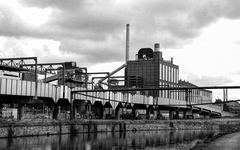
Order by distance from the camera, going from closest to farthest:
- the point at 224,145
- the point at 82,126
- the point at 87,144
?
the point at 224,145, the point at 87,144, the point at 82,126

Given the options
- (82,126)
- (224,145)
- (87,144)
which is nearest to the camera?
(224,145)

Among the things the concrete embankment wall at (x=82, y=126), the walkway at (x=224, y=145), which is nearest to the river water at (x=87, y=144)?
the concrete embankment wall at (x=82, y=126)

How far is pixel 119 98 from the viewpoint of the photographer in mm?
125125

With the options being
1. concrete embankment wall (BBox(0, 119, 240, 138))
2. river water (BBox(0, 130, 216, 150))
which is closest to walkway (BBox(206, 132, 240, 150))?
river water (BBox(0, 130, 216, 150))

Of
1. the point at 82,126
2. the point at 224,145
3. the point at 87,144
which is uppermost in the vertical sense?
the point at 224,145

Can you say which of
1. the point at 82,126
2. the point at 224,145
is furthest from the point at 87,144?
the point at 82,126

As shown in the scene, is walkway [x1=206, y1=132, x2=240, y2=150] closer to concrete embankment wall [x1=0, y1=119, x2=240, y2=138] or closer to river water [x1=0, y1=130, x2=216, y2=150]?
river water [x1=0, y1=130, x2=216, y2=150]

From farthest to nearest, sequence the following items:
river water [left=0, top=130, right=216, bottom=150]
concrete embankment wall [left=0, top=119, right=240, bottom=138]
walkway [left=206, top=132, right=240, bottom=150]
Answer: concrete embankment wall [left=0, top=119, right=240, bottom=138] → river water [left=0, top=130, right=216, bottom=150] → walkway [left=206, top=132, right=240, bottom=150]

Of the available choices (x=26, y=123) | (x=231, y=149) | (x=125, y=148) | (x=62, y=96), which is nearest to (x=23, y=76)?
(x=62, y=96)

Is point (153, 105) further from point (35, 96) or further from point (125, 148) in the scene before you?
point (125, 148)

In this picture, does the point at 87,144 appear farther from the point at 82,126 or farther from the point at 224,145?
the point at 82,126

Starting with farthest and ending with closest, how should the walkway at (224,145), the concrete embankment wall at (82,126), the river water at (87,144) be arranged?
the concrete embankment wall at (82,126) < the river water at (87,144) < the walkway at (224,145)

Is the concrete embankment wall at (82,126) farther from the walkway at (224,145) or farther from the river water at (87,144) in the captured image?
the walkway at (224,145)

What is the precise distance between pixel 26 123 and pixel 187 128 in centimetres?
Answer: 8070
